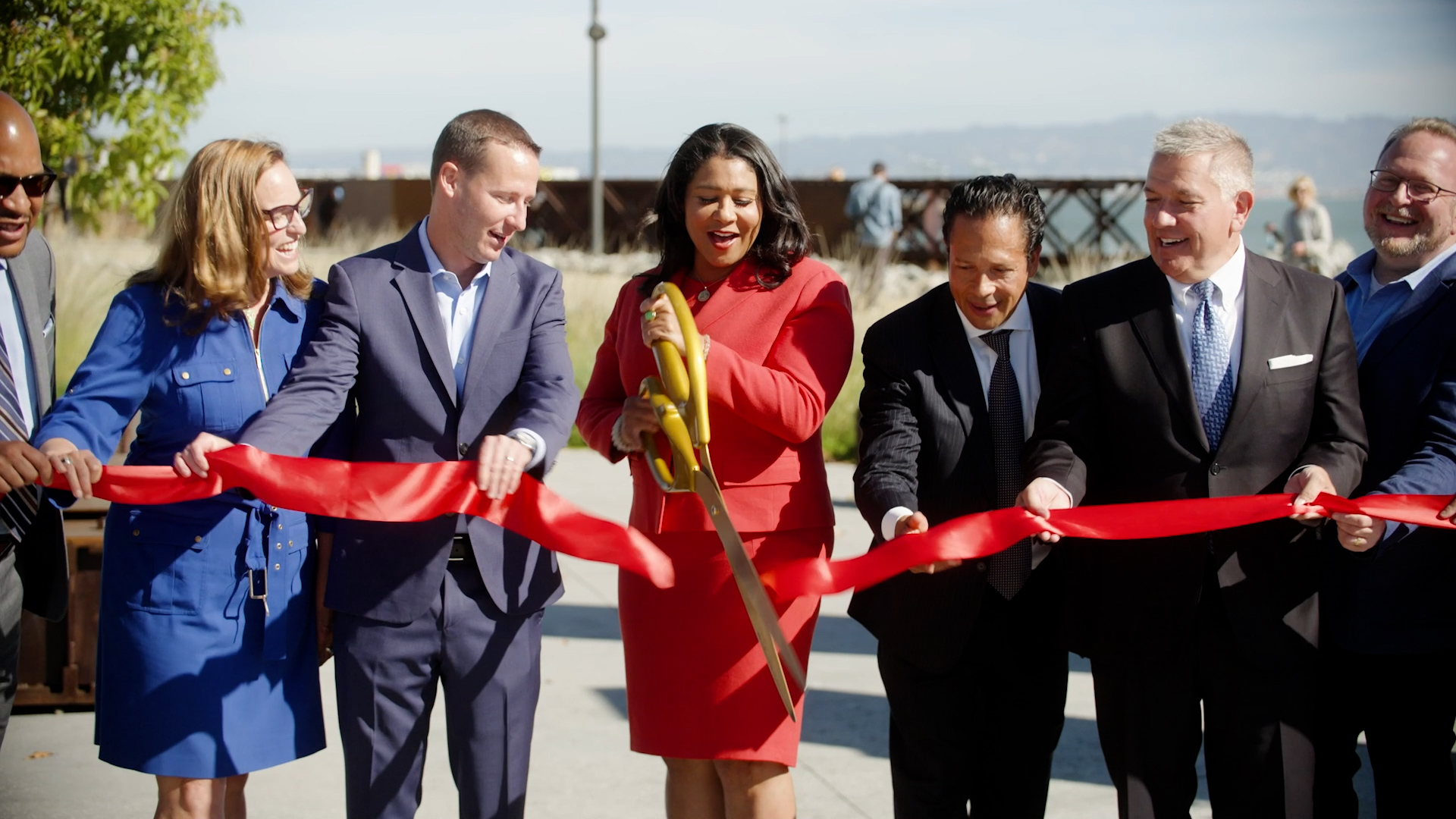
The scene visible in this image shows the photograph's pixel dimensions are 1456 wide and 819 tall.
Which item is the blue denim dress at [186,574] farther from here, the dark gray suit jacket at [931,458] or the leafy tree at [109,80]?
the leafy tree at [109,80]

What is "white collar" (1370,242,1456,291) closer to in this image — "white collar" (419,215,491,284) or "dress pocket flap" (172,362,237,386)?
"white collar" (419,215,491,284)

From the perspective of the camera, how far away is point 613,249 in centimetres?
2373

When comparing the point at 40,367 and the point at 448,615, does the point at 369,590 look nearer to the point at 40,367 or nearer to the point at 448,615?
the point at 448,615

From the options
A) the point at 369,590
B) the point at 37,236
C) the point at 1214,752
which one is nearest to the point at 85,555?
the point at 37,236

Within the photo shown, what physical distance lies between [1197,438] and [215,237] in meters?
2.47

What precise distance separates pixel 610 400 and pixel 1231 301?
1.66 meters

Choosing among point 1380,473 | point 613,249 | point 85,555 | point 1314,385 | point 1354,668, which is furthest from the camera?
point 613,249

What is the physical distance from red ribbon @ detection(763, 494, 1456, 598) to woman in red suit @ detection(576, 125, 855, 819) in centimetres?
30

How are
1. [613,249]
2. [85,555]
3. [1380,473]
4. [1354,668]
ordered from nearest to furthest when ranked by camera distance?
[1380,473] → [1354,668] → [85,555] → [613,249]

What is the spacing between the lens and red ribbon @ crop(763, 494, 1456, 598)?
2.91 metres

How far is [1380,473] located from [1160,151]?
A: 1.04m

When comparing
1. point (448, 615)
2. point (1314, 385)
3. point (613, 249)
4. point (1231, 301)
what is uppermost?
point (1231, 301)

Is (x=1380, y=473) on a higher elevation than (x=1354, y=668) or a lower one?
higher

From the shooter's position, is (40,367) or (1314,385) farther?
(40,367)
